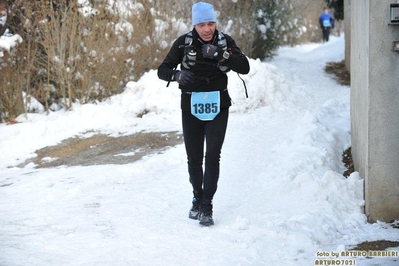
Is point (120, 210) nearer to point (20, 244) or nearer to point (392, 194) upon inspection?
point (20, 244)

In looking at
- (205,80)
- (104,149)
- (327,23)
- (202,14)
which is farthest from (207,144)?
(327,23)

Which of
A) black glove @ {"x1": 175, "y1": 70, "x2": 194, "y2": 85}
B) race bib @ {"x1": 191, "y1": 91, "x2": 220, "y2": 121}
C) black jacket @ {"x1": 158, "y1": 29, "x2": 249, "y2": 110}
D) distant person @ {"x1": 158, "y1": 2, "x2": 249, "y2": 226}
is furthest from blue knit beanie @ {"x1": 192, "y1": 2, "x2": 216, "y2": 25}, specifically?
race bib @ {"x1": 191, "y1": 91, "x2": 220, "y2": 121}

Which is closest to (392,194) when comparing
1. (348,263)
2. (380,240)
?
(380,240)

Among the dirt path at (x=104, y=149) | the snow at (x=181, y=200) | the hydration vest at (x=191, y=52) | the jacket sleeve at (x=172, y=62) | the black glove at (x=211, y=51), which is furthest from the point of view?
the dirt path at (x=104, y=149)

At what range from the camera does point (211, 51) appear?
5.45 meters

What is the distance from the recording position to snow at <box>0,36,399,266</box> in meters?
5.14

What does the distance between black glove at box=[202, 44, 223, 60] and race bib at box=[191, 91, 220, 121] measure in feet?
1.14

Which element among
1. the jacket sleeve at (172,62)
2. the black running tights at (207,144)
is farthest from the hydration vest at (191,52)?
the black running tights at (207,144)

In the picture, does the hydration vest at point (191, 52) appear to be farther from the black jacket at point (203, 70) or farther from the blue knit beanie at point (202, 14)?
the blue knit beanie at point (202, 14)

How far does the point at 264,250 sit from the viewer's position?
5133 millimetres

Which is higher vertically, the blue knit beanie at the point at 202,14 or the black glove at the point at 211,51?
the blue knit beanie at the point at 202,14

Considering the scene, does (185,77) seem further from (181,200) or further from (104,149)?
(104,149)

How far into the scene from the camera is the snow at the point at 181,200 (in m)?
5.14

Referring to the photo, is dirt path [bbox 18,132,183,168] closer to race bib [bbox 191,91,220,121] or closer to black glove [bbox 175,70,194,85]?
race bib [bbox 191,91,220,121]
